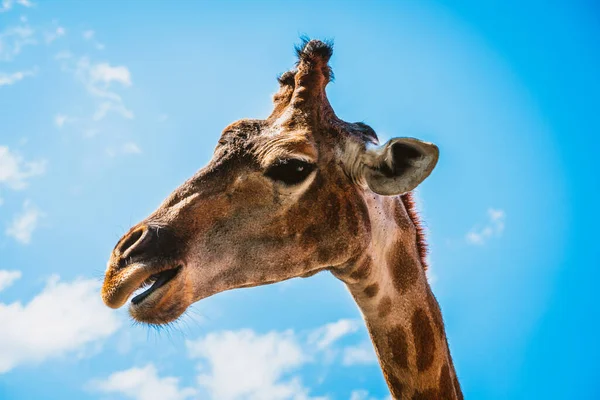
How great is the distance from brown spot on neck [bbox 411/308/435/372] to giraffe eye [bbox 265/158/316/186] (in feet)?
6.16

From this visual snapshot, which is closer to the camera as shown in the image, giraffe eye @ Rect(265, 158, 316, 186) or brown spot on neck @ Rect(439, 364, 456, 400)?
giraffe eye @ Rect(265, 158, 316, 186)

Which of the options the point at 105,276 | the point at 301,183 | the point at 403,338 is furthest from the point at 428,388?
the point at 105,276

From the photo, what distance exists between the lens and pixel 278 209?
16.0 feet

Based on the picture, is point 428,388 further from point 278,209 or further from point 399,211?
point 278,209

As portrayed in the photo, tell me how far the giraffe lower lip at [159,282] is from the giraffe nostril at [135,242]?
272 millimetres

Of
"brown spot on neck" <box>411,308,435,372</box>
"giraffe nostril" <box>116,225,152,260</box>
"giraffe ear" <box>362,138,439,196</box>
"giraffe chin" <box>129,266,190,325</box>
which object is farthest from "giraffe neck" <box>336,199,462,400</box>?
"giraffe nostril" <box>116,225,152,260</box>

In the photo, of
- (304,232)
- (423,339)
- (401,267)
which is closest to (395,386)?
(423,339)

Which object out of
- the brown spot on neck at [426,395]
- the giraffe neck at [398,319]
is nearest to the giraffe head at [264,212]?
the giraffe neck at [398,319]

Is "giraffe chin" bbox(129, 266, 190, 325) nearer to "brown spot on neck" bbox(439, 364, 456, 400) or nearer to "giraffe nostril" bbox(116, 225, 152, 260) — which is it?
"giraffe nostril" bbox(116, 225, 152, 260)

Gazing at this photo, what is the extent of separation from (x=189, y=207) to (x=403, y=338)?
8.20ft

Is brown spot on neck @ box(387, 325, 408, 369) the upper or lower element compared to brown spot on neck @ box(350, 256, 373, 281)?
lower

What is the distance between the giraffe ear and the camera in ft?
15.3

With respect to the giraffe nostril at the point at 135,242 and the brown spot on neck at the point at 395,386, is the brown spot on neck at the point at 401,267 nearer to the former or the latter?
the brown spot on neck at the point at 395,386

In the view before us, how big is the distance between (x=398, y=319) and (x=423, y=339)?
331 millimetres
